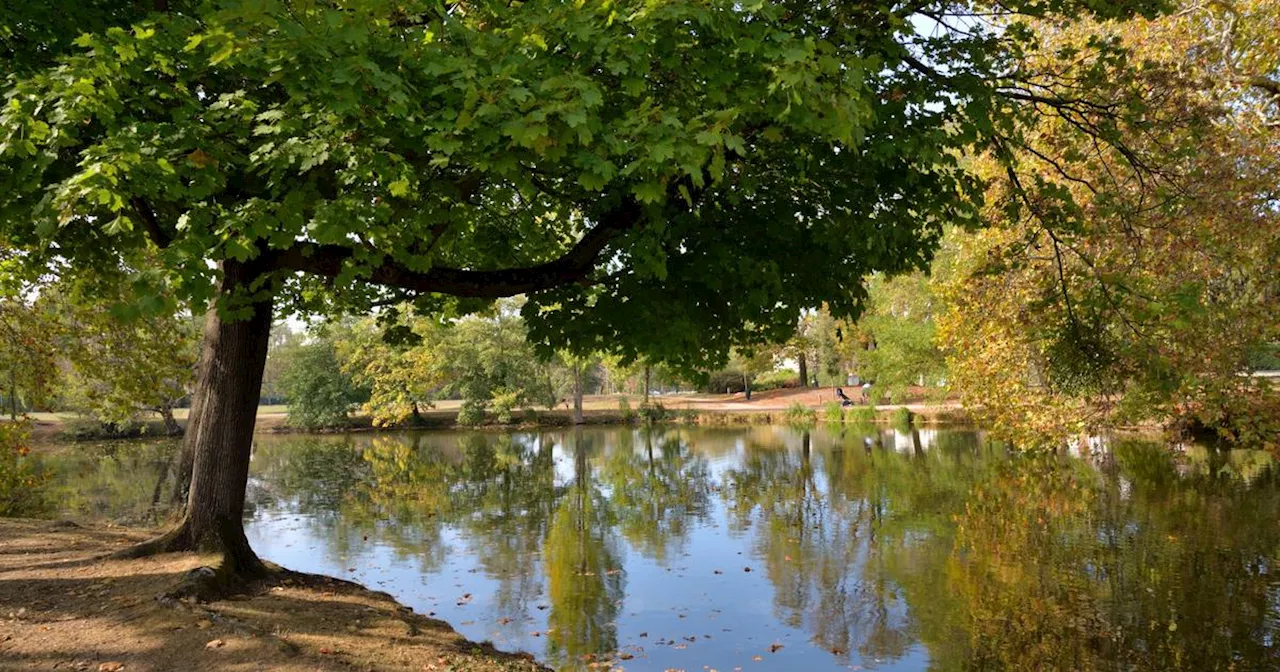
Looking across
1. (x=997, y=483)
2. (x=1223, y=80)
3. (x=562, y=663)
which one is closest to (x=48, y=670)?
(x=562, y=663)

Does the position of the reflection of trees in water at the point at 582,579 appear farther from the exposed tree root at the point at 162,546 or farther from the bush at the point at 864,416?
the bush at the point at 864,416

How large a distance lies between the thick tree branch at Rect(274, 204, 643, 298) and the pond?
4.17 m

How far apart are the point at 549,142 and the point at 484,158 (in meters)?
0.69

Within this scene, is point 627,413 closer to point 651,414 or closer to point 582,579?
point 651,414

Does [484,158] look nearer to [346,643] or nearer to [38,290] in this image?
[346,643]

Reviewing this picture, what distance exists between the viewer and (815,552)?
13445 mm

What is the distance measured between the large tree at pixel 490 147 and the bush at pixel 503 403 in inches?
1350

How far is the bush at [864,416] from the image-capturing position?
39.8 meters

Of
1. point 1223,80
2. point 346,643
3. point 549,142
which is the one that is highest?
Answer: point 1223,80

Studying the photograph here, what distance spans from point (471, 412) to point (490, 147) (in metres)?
40.9

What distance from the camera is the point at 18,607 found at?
265 inches

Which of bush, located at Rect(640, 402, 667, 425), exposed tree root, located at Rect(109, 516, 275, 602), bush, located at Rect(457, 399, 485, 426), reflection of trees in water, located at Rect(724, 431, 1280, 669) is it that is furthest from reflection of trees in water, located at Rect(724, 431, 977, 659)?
bush, located at Rect(457, 399, 485, 426)

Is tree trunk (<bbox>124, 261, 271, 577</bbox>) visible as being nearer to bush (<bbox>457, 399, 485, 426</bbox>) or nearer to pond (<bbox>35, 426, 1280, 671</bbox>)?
pond (<bbox>35, 426, 1280, 671</bbox>)

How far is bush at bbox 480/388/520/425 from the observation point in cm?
4356
